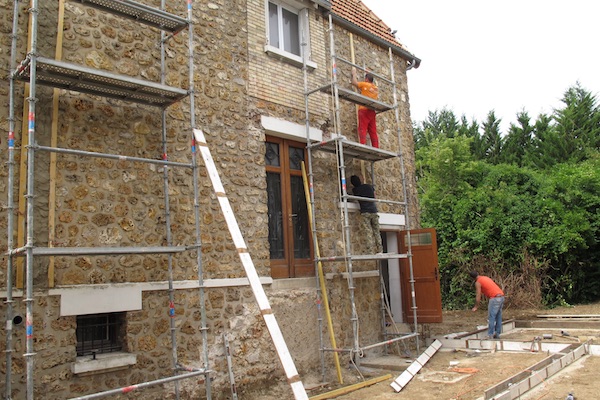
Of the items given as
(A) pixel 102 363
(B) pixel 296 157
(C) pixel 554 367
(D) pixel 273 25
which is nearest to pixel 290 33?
(D) pixel 273 25

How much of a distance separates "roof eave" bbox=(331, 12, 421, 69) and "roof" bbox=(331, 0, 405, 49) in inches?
3.0

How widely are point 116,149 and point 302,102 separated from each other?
3.84 metres

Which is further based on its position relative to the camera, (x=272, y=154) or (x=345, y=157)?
(x=345, y=157)

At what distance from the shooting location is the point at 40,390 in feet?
18.6

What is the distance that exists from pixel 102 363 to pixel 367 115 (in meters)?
6.59

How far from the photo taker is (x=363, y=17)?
11648 mm

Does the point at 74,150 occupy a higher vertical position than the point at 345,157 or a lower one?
lower

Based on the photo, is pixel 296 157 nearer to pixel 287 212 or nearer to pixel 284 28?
pixel 287 212

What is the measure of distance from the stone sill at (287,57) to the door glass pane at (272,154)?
5.02 ft

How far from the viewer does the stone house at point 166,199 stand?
5.83 m

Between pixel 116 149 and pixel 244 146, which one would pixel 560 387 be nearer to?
pixel 244 146

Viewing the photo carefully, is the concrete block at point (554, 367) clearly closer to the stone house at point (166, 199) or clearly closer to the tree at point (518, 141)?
the stone house at point (166, 199)

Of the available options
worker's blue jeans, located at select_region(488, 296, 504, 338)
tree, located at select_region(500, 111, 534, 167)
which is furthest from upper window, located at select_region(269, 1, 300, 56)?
tree, located at select_region(500, 111, 534, 167)

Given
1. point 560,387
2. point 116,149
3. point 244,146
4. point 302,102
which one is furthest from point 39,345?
point 560,387
